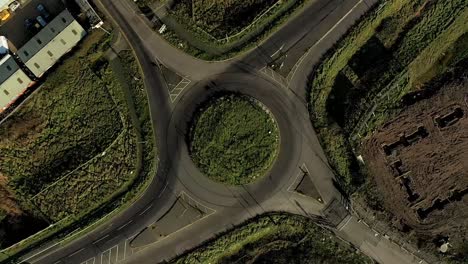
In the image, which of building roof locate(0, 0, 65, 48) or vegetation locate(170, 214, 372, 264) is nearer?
vegetation locate(170, 214, 372, 264)

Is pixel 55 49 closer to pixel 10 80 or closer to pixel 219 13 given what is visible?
pixel 10 80

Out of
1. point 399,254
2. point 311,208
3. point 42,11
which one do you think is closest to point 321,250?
point 311,208

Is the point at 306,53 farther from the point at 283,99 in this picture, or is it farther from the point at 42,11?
the point at 42,11

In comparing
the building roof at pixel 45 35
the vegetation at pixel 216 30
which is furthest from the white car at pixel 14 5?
the vegetation at pixel 216 30

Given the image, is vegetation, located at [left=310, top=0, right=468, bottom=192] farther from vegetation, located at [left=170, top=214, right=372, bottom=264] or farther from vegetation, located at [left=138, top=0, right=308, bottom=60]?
vegetation, located at [left=138, top=0, right=308, bottom=60]

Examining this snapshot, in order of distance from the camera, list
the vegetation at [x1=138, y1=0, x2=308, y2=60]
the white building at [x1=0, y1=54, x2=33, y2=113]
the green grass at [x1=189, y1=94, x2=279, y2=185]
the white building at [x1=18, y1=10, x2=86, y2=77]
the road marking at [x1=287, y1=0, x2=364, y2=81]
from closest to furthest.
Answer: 1. the white building at [x1=0, y1=54, x2=33, y2=113]
2. the white building at [x1=18, y1=10, x2=86, y2=77]
3. the green grass at [x1=189, y1=94, x2=279, y2=185]
4. the vegetation at [x1=138, y1=0, x2=308, y2=60]
5. the road marking at [x1=287, y1=0, x2=364, y2=81]

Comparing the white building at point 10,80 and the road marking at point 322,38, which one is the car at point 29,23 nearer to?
the white building at point 10,80


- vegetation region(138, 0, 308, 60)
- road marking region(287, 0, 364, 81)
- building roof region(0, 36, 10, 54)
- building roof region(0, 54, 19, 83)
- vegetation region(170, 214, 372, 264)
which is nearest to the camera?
building roof region(0, 54, 19, 83)

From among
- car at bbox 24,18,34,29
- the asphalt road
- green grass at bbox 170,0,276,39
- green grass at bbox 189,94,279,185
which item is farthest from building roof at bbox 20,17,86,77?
green grass at bbox 189,94,279,185

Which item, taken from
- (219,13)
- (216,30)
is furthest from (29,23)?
(219,13)
